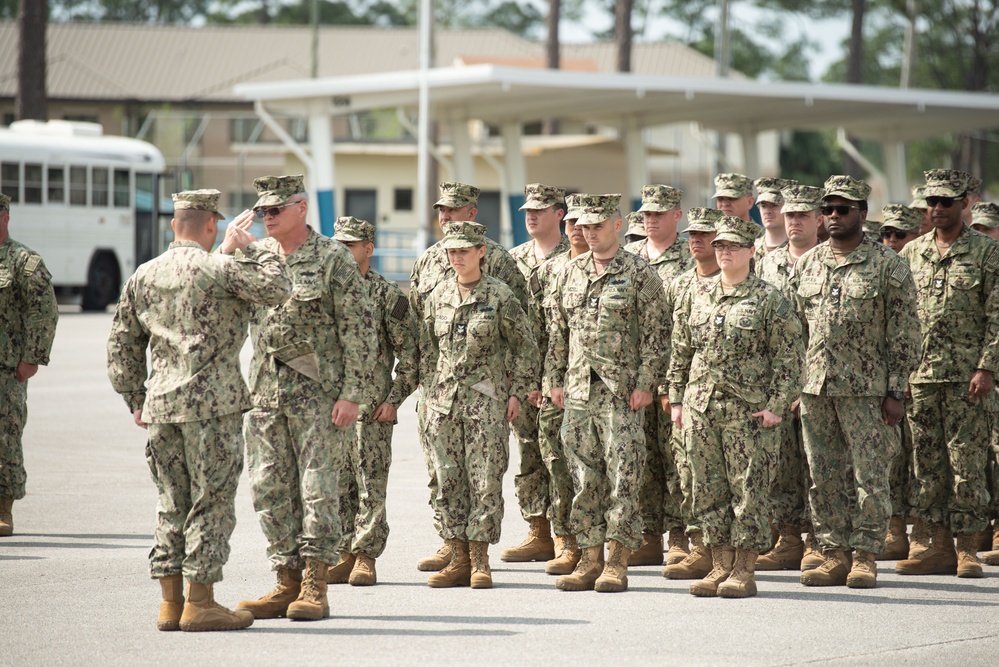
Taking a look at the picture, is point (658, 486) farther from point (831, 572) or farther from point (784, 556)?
point (831, 572)

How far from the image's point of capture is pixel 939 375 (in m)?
9.01

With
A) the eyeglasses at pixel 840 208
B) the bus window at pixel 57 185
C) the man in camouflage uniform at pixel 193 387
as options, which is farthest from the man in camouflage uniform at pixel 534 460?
the bus window at pixel 57 185

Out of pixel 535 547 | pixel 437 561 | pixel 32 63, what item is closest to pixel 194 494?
pixel 437 561

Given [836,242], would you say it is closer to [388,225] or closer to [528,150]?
[528,150]

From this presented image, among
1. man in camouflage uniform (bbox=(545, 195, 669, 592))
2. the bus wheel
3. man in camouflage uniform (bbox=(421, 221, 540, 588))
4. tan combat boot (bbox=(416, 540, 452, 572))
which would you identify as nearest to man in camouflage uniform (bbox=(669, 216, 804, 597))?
man in camouflage uniform (bbox=(545, 195, 669, 592))

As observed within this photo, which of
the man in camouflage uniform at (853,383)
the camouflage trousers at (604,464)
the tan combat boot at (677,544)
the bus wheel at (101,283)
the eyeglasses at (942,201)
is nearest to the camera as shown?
the camouflage trousers at (604,464)

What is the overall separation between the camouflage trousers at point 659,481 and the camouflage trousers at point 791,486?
0.64 metres

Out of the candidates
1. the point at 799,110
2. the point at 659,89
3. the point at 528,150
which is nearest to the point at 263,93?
the point at 659,89

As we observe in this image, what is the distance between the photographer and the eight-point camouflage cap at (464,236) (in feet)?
27.1

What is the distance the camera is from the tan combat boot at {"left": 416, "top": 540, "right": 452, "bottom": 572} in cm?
871

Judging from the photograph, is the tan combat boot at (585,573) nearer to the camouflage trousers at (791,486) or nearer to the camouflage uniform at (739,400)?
the camouflage uniform at (739,400)

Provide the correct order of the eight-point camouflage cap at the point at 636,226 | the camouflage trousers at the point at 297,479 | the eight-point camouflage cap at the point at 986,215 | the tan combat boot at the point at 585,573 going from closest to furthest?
the camouflage trousers at the point at 297,479, the tan combat boot at the point at 585,573, the eight-point camouflage cap at the point at 986,215, the eight-point camouflage cap at the point at 636,226

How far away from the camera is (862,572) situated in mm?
8273

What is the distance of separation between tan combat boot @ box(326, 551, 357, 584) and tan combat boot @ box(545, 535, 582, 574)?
1.20 m
